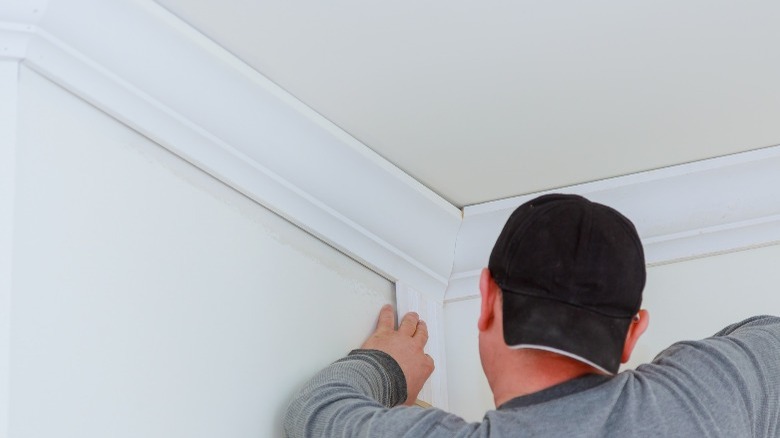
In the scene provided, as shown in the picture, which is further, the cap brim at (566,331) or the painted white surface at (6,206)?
the cap brim at (566,331)

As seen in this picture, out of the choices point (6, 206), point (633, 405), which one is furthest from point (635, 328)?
point (6, 206)

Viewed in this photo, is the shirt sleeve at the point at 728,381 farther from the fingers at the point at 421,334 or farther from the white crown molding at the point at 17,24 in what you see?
the white crown molding at the point at 17,24

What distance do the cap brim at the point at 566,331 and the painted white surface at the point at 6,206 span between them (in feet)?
1.86

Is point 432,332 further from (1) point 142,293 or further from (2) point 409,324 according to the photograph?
(1) point 142,293

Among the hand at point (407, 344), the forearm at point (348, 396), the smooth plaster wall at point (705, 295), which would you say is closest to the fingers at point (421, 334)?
the hand at point (407, 344)

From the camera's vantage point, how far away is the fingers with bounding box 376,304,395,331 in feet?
5.71

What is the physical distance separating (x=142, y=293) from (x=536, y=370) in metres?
0.49

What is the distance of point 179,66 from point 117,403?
44 cm

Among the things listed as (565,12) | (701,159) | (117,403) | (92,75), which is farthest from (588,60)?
(117,403)

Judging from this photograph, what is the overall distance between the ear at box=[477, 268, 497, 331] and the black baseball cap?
0.08ft

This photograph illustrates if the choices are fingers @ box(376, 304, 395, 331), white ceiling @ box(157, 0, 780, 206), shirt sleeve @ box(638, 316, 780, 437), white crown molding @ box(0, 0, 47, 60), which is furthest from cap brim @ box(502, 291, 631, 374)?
white crown molding @ box(0, 0, 47, 60)

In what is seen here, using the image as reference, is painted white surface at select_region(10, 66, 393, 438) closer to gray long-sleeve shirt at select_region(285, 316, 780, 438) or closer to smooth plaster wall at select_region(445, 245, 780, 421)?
gray long-sleeve shirt at select_region(285, 316, 780, 438)

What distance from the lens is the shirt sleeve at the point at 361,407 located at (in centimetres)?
129

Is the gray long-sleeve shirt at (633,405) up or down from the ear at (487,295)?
down
